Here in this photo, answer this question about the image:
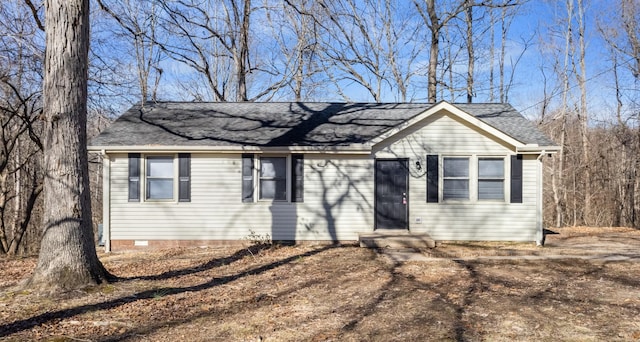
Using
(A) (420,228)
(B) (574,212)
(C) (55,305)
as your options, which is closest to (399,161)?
(A) (420,228)

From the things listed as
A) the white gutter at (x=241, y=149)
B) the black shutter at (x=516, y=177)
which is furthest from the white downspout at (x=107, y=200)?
the black shutter at (x=516, y=177)

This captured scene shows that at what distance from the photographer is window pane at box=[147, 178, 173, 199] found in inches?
419

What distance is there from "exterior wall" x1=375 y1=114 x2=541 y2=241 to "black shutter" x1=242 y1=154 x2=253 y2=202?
10.9ft

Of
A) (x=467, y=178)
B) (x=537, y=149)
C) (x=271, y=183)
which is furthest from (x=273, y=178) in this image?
(x=537, y=149)

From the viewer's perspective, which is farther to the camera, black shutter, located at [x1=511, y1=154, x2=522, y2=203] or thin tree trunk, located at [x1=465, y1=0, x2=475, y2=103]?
thin tree trunk, located at [x1=465, y1=0, x2=475, y2=103]

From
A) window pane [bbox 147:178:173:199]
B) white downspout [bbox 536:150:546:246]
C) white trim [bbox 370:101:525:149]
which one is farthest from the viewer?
window pane [bbox 147:178:173:199]

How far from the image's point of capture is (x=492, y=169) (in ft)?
35.1

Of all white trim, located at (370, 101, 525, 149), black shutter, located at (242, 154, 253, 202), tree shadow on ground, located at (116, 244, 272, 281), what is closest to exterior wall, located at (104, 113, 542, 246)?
black shutter, located at (242, 154, 253, 202)

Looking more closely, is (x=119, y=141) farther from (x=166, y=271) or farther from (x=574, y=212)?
(x=574, y=212)

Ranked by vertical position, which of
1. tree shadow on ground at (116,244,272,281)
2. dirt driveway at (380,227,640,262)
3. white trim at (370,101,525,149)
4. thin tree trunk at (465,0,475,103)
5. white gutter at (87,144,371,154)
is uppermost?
thin tree trunk at (465,0,475,103)

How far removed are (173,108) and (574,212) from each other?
17.8m

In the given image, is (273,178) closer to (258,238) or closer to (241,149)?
(241,149)

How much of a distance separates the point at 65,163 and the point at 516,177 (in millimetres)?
9866

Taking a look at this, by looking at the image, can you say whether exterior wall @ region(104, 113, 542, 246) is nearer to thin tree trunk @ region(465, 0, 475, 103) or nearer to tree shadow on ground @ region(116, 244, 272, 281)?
tree shadow on ground @ region(116, 244, 272, 281)
